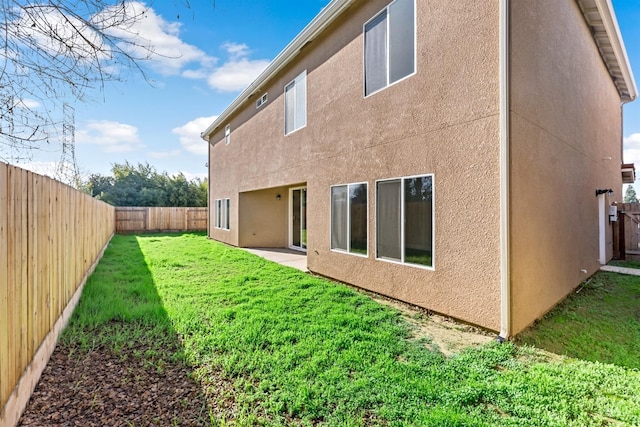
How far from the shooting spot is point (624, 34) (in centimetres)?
860

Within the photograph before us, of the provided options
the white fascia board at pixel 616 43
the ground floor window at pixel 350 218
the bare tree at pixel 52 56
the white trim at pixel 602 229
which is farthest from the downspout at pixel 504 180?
the white trim at pixel 602 229

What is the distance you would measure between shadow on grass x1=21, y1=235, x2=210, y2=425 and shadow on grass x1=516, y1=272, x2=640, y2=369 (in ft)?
13.4

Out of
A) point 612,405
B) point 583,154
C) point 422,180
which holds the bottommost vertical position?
point 612,405

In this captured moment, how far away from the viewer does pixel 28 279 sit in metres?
2.93

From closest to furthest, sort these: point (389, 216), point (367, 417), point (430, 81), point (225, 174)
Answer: point (367, 417) < point (430, 81) < point (389, 216) < point (225, 174)

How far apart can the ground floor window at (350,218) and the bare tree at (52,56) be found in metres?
4.69

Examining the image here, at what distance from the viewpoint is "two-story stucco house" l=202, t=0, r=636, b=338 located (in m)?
4.26

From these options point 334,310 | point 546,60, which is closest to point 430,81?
point 546,60

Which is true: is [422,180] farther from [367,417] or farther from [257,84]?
[257,84]

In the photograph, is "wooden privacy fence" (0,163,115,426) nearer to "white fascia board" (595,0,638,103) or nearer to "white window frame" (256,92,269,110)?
"white window frame" (256,92,269,110)

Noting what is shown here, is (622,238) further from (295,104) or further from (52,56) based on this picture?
(52,56)

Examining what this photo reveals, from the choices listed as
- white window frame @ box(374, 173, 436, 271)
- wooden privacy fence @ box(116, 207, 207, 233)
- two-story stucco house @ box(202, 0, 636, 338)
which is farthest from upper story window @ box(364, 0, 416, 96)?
wooden privacy fence @ box(116, 207, 207, 233)

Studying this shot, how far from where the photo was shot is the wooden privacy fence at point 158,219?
21125 mm

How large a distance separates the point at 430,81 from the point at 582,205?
15.8 feet
